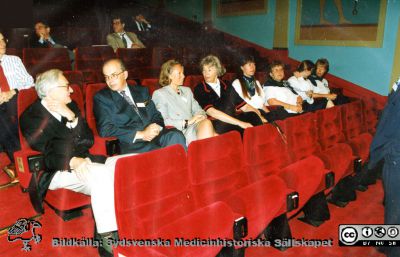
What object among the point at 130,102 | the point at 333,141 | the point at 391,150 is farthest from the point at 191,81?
the point at 391,150

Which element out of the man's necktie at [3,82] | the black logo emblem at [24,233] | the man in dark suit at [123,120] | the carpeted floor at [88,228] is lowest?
the carpeted floor at [88,228]

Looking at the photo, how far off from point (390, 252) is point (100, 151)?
1.28 m

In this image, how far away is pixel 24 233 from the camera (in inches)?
56.4

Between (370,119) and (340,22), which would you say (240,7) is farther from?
(370,119)

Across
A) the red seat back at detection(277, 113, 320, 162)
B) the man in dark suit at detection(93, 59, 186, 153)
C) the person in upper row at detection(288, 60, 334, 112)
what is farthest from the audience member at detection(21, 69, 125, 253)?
the person in upper row at detection(288, 60, 334, 112)

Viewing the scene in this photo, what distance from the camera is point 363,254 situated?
1.42 meters

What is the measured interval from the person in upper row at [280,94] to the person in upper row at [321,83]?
1.53 ft

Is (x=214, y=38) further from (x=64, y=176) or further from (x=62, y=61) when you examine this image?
(x=64, y=176)

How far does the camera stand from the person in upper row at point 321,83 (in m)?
2.83

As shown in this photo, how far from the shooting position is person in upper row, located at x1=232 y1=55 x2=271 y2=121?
217 centimetres

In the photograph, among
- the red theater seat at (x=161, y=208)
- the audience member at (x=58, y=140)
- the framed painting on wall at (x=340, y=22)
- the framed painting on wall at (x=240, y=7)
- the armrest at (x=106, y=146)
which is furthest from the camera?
the framed painting on wall at (x=240, y=7)

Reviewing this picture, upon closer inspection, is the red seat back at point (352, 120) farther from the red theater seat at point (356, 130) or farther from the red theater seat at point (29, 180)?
the red theater seat at point (29, 180)

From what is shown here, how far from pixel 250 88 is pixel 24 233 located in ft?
4.92

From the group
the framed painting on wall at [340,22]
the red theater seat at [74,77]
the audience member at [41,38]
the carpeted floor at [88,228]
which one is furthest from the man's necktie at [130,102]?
the framed painting on wall at [340,22]
